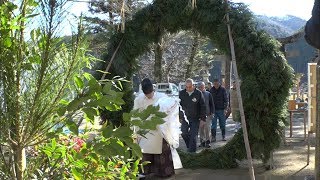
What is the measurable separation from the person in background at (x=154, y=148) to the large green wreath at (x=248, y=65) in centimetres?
66

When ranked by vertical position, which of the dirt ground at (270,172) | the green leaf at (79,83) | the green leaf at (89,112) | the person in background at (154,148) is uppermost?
the green leaf at (79,83)

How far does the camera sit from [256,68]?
6.84m

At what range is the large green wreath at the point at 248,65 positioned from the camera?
22.1 feet

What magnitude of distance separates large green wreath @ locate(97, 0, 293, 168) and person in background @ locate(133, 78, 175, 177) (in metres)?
0.66

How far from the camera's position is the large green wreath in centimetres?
673

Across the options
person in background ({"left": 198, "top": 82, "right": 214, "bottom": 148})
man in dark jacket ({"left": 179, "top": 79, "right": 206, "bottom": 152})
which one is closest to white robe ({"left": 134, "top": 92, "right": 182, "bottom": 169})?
man in dark jacket ({"left": 179, "top": 79, "right": 206, "bottom": 152})

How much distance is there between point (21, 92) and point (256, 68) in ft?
17.6

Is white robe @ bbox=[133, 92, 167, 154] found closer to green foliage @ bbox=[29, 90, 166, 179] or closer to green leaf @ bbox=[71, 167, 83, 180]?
green foliage @ bbox=[29, 90, 166, 179]

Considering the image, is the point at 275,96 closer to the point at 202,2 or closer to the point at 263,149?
the point at 263,149

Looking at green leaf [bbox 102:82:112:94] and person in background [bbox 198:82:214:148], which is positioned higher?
green leaf [bbox 102:82:112:94]

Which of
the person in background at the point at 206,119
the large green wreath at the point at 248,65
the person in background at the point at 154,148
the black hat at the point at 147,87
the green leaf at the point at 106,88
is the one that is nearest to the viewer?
the green leaf at the point at 106,88

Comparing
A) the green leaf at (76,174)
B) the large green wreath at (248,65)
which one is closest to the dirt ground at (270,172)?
the large green wreath at (248,65)

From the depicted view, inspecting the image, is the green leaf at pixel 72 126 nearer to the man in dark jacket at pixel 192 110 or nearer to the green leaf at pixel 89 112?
the green leaf at pixel 89 112

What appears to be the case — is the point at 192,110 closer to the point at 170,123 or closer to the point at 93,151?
the point at 170,123
